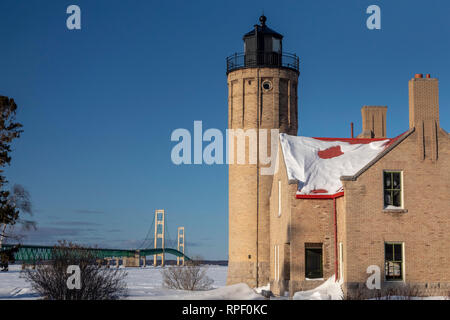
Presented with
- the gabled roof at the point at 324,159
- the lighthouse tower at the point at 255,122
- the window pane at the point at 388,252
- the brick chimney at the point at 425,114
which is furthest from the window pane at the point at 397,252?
the lighthouse tower at the point at 255,122

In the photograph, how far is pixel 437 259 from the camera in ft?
89.7

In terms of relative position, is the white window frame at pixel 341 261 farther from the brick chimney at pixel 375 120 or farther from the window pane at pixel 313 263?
the brick chimney at pixel 375 120

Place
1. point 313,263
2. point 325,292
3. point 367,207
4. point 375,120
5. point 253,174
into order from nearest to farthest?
1. point 367,207
2. point 325,292
3. point 313,263
4. point 375,120
5. point 253,174

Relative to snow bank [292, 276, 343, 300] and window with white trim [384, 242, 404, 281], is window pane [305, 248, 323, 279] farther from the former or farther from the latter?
window with white trim [384, 242, 404, 281]

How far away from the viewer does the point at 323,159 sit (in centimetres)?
3256

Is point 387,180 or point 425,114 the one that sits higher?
point 425,114

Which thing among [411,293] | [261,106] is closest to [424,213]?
[411,293]

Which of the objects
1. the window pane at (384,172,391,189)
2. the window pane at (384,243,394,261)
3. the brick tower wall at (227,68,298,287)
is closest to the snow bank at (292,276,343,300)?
the window pane at (384,243,394,261)

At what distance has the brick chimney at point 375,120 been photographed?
127 ft

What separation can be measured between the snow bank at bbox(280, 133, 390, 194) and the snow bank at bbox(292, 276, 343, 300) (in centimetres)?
453

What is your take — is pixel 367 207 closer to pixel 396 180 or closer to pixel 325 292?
pixel 396 180

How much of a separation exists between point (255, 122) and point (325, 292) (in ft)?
67.9

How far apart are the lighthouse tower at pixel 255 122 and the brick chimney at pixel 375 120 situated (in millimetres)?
9139

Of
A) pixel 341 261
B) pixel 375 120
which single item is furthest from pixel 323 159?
pixel 375 120
